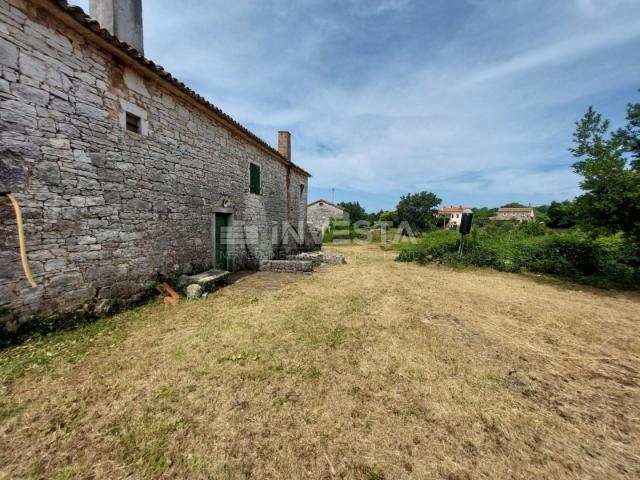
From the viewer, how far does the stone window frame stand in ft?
14.9

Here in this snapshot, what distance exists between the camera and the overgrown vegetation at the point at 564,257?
819cm

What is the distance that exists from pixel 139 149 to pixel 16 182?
194 cm

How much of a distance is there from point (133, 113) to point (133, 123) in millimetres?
195

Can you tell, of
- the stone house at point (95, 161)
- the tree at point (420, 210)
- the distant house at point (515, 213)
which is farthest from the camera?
the distant house at point (515, 213)

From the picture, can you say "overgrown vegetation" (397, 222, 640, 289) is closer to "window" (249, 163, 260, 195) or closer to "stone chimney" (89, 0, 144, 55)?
"window" (249, 163, 260, 195)

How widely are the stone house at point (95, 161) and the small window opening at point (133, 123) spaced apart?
21 mm

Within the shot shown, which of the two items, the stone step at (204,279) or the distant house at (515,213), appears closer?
the stone step at (204,279)

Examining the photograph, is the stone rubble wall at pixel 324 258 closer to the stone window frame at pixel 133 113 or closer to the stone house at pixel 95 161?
the stone house at pixel 95 161

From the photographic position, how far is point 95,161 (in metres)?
4.13

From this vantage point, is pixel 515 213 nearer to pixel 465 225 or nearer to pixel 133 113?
pixel 465 225

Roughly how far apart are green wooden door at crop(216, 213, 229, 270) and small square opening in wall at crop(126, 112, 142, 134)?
9.85 ft

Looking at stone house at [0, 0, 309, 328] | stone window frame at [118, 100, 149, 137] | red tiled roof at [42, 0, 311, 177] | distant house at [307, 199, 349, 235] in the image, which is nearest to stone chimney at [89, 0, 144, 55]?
stone house at [0, 0, 309, 328]

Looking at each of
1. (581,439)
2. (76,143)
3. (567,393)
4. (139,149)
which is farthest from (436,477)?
(139,149)

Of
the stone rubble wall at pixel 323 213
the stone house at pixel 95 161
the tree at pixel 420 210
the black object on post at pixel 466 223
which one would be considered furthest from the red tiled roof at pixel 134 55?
the tree at pixel 420 210
